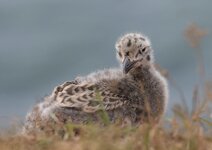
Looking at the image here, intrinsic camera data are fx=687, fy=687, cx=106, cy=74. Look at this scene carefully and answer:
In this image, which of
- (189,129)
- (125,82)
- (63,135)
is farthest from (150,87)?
(189,129)

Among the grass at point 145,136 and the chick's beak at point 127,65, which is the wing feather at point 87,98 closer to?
the chick's beak at point 127,65

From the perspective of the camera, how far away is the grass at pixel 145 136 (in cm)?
504

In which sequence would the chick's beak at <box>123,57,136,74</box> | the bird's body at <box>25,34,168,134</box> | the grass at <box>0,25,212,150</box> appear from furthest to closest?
the chick's beak at <box>123,57,136,74</box> < the bird's body at <box>25,34,168,134</box> < the grass at <box>0,25,212,150</box>

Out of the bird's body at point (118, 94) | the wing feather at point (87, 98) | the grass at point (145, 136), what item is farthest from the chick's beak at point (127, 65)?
the grass at point (145, 136)

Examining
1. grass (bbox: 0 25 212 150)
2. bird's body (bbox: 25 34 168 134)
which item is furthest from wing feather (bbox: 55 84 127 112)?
grass (bbox: 0 25 212 150)

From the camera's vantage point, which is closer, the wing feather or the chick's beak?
the wing feather

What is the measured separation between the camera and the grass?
5.04 metres

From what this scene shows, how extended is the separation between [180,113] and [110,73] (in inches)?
98.2

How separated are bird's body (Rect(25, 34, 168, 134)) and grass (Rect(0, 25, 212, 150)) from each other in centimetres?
70

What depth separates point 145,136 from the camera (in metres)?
5.06

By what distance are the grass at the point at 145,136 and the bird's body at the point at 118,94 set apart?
698 mm

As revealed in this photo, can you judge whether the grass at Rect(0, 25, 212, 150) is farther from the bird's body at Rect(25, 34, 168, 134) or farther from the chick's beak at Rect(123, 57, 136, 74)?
the chick's beak at Rect(123, 57, 136, 74)

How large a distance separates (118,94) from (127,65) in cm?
43

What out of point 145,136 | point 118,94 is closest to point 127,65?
point 118,94
